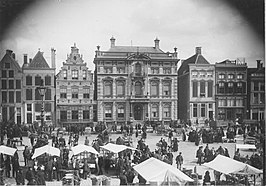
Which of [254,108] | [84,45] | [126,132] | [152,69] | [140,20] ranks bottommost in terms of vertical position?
[126,132]

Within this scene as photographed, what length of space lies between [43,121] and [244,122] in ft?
13.5

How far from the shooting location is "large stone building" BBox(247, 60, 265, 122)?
20.6 ft

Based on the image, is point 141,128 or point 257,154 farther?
point 141,128

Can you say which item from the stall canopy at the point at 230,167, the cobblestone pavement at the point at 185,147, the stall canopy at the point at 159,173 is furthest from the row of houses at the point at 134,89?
the stall canopy at the point at 159,173

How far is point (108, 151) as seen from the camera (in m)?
6.40

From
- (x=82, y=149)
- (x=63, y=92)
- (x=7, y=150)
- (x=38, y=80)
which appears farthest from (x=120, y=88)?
(x=7, y=150)

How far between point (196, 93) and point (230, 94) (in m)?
0.70

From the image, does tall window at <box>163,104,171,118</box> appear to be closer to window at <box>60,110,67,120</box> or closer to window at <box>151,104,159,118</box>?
window at <box>151,104,159,118</box>

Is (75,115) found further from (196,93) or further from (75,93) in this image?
(196,93)

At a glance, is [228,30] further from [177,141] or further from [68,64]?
[68,64]

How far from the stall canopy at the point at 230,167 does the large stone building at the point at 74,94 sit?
264 centimetres

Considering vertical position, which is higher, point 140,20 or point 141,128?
point 140,20

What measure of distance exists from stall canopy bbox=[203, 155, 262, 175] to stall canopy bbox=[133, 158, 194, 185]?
25.2 inches

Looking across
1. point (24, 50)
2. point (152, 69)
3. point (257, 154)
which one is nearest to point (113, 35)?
point (152, 69)
